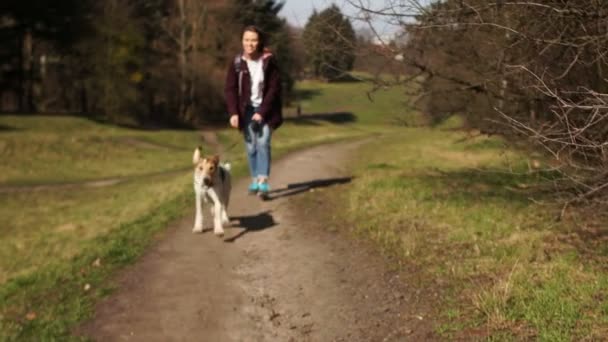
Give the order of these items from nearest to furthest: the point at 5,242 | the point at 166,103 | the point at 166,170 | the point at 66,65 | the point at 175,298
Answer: the point at 175,298 < the point at 5,242 < the point at 166,170 < the point at 66,65 < the point at 166,103

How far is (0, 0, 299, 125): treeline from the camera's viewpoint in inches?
1690

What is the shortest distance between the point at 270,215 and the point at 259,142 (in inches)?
48.6

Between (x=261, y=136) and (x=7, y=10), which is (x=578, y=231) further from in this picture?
(x=7, y=10)

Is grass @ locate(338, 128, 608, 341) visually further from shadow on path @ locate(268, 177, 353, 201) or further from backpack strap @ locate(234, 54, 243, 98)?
backpack strap @ locate(234, 54, 243, 98)

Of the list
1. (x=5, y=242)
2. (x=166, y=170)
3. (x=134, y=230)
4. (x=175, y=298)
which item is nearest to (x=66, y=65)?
(x=166, y=170)

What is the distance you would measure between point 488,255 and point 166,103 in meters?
53.3

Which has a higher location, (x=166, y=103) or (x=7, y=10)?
(x=7, y=10)

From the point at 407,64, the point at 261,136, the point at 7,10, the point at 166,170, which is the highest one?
the point at 7,10

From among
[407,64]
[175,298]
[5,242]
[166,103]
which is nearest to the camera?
[175,298]

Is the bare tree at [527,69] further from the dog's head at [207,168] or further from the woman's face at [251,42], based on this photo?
the dog's head at [207,168]

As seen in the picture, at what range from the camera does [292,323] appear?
5.13 m

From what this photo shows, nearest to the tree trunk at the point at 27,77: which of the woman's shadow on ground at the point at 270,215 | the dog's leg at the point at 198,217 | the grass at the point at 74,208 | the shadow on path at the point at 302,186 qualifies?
the grass at the point at 74,208

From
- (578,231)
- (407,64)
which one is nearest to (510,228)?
(578,231)

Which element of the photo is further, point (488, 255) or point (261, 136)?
point (261, 136)
